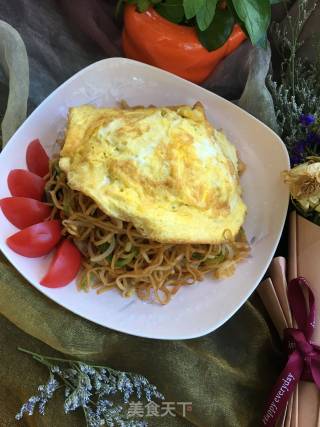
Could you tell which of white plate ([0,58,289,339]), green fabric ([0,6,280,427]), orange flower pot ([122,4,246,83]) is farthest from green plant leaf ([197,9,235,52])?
green fabric ([0,6,280,427])

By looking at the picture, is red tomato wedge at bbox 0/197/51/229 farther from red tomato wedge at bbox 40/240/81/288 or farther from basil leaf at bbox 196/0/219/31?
basil leaf at bbox 196/0/219/31

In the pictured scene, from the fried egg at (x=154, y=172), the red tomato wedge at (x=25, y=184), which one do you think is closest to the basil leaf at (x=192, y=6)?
the fried egg at (x=154, y=172)

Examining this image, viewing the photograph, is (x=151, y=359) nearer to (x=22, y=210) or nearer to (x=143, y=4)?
(x=22, y=210)

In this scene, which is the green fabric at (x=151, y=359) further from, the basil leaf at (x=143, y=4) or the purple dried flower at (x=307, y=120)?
the basil leaf at (x=143, y=4)

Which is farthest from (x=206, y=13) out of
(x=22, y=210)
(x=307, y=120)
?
(x=22, y=210)

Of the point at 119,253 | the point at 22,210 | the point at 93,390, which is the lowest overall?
the point at 93,390
